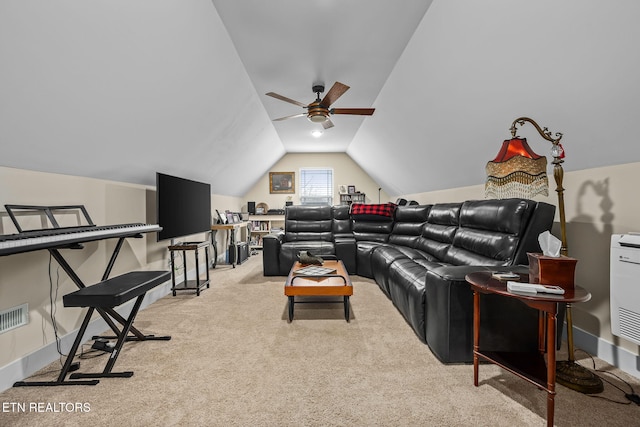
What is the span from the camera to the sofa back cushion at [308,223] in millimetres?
4770

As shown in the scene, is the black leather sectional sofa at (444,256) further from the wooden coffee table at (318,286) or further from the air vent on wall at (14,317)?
the air vent on wall at (14,317)

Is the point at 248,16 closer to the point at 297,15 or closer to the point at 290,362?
the point at 297,15

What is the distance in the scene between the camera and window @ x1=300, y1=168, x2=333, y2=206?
7867mm

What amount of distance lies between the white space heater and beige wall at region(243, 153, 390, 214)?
20.6 feet

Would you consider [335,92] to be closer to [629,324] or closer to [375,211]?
[375,211]

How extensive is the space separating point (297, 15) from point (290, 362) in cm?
275

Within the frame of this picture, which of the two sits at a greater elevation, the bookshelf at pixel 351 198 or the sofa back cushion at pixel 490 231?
the bookshelf at pixel 351 198

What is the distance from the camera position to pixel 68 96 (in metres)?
1.75

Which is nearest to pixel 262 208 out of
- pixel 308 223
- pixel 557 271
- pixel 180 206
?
pixel 308 223

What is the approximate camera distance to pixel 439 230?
3.42m

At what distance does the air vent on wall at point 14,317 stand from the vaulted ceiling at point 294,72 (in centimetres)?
90

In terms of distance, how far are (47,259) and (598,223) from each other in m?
3.86

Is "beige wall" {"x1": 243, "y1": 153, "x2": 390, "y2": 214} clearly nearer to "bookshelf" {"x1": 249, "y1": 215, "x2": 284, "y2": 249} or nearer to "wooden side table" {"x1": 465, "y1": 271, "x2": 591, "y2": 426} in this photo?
"bookshelf" {"x1": 249, "y1": 215, "x2": 284, "y2": 249}

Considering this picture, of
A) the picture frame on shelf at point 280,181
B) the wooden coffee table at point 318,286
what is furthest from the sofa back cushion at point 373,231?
the picture frame on shelf at point 280,181
